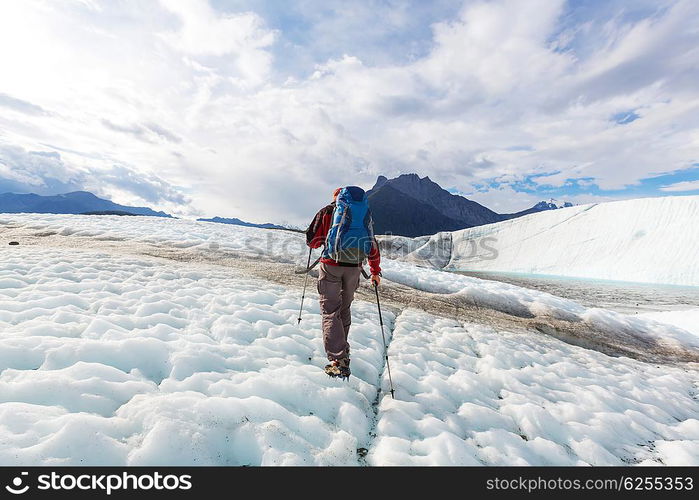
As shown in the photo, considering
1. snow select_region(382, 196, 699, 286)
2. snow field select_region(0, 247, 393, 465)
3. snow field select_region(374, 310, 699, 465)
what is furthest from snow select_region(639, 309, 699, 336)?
snow select_region(382, 196, 699, 286)

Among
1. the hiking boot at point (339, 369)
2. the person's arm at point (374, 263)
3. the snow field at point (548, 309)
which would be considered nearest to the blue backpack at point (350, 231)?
the person's arm at point (374, 263)

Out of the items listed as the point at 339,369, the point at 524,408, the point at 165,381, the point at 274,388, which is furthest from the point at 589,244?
the point at 165,381

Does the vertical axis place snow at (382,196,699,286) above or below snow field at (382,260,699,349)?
above

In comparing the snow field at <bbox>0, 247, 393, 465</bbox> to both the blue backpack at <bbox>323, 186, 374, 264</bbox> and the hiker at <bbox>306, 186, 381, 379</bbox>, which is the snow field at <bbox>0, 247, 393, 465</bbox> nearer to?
the hiker at <bbox>306, 186, 381, 379</bbox>

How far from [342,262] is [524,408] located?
3.71 m

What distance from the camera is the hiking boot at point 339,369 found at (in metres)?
4.90

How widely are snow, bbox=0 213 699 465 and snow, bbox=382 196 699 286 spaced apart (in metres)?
65.0

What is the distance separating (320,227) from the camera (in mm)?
5402

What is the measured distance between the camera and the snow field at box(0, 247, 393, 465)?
2.94 metres

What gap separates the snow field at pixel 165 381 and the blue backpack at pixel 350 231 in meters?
1.94

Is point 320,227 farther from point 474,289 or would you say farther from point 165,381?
point 474,289

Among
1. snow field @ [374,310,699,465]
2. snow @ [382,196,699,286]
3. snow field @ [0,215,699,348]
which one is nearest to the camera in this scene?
snow field @ [374,310,699,465]

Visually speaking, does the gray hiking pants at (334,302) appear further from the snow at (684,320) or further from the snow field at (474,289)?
the snow at (684,320)
